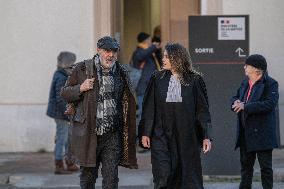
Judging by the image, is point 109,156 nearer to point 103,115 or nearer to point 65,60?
point 103,115

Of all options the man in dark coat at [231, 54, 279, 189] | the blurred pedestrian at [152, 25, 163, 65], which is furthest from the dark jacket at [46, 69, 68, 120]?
the man in dark coat at [231, 54, 279, 189]

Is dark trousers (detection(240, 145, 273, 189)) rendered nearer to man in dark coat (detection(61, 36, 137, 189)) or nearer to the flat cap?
man in dark coat (detection(61, 36, 137, 189))

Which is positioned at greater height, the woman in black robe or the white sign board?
the white sign board

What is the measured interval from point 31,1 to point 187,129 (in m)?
6.47

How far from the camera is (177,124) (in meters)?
7.35

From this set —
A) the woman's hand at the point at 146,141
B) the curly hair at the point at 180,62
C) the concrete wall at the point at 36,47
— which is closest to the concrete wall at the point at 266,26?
the concrete wall at the point at 36,47

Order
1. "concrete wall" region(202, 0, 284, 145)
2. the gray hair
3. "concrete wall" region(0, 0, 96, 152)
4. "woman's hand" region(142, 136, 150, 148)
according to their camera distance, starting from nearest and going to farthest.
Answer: "woman's hand" region(142, 136, 150, 148)
the gray hair
"concrete wall" region(202, 0, 284, 145)
"concrete wall" region(0, 0, 96, 152)

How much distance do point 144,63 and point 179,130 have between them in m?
5.70

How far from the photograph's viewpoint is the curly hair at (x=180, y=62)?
7391 millimetres

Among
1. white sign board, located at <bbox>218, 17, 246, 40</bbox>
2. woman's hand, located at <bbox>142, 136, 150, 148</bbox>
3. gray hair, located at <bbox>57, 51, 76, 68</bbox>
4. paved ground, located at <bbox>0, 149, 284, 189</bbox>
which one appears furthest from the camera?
gray hair, located at <bbox>57, 51, 76, 68</bbox>

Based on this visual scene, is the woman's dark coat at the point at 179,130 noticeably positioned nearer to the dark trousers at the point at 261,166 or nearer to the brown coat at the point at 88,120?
the brown coat at the point at 88,120

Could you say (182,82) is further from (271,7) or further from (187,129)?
(271,7)

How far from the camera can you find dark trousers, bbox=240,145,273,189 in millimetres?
8766

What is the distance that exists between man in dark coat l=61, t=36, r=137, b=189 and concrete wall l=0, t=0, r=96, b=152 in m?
5.53
